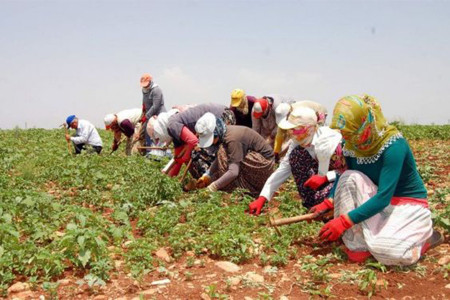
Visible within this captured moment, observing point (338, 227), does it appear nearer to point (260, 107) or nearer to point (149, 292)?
point (149, 292)

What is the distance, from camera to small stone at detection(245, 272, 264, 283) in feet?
11.0

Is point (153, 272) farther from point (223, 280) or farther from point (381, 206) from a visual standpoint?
point (381, 206)

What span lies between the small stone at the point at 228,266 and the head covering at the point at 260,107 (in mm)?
3640

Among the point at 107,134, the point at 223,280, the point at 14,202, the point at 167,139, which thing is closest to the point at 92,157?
the point at 167,139

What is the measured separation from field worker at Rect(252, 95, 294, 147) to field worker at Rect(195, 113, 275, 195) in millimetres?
1416

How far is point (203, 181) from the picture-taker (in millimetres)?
5852

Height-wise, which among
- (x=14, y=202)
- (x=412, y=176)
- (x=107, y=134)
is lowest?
(x=107, y=134)

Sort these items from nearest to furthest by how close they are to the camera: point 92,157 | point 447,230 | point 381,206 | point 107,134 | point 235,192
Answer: point 381,206 < point 447,230 < point 235,192 < point 92,157 < point 107,134

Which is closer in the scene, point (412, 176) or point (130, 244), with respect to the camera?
point (412, 176)

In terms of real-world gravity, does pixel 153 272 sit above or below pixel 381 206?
below

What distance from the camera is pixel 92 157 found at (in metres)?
8.39

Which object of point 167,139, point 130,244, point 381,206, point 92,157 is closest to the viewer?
point 381,206

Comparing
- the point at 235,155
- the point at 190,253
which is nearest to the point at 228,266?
the point at 190,253

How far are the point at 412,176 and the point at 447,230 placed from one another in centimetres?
88
